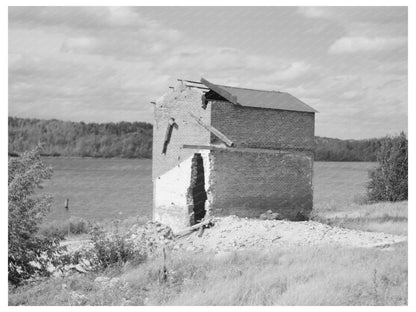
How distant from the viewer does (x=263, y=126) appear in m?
19.1

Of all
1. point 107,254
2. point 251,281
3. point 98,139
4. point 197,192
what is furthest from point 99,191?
point 251,281

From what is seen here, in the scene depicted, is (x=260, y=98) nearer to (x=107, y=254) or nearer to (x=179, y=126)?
(x=179, y=126)

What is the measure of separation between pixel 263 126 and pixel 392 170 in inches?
721

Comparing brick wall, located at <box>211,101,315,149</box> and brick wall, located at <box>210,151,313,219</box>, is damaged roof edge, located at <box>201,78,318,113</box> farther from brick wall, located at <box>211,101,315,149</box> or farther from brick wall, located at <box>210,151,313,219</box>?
brick wall, located at <box>210,151,313,219</box>

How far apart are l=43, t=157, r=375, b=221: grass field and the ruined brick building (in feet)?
36.8

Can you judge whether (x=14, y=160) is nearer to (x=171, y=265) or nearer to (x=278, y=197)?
(x=171, y=265)

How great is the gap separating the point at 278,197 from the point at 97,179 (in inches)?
1899

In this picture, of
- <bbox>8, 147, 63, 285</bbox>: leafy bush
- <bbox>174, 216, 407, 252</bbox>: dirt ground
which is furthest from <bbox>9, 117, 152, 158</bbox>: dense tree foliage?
<bbox>8, 147, 63, 285</bbox>: leafy bush

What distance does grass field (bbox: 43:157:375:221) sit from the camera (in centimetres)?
3722

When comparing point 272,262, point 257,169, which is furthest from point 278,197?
point 272,262

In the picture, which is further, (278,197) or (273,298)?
(278,197)

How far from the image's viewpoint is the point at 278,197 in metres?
19.5

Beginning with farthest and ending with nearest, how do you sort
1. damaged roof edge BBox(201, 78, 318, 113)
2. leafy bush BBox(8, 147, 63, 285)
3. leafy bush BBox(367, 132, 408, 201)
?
leafy bush BBox(367, 132, 408, 201)
damaged roof edge BBox(201, 78, 318, 113)
leafy bush BBox(8, 147, 63, 285)

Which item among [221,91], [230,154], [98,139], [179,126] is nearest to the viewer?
[221,91]
